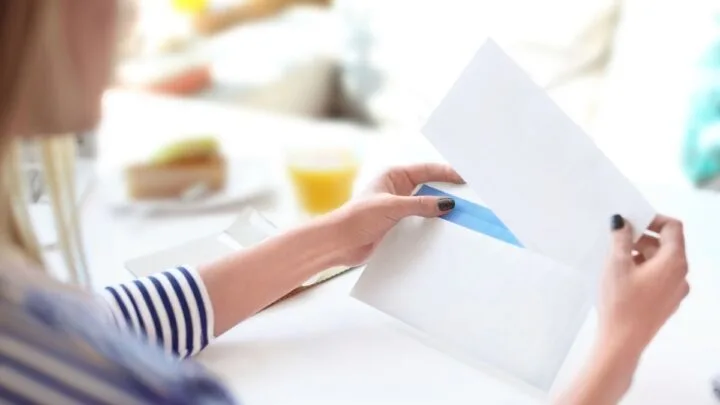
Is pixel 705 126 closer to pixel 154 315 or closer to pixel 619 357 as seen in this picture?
pixel 619 357

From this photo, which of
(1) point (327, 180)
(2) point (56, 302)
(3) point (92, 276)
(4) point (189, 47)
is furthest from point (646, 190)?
(4) point (189, 47)

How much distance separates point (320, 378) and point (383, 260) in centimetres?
14

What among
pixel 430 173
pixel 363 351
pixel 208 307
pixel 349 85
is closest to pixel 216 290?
pixel 208 307

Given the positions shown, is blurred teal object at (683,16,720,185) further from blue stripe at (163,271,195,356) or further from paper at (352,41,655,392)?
blue stripe at (163,271,195,356)

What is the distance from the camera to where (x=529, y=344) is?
726 mm

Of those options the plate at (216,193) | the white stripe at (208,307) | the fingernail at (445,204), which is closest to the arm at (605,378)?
the fingernail at (445,204)

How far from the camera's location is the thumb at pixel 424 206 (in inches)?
32.2

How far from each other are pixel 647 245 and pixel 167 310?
1.37 ft

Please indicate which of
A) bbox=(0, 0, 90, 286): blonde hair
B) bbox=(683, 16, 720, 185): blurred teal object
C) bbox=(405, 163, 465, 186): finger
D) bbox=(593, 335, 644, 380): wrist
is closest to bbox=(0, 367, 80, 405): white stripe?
bbox=(0, 0, 90, 286): blonde hair

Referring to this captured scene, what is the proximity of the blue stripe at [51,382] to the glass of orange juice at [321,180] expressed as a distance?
597 millimetres

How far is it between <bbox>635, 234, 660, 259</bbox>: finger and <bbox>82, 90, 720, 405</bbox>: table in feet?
0.37

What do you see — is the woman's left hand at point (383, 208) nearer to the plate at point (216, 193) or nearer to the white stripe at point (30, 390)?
the plate at point (216, 193)

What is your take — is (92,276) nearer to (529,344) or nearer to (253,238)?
(253,238)

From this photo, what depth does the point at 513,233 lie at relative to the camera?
76 cm
